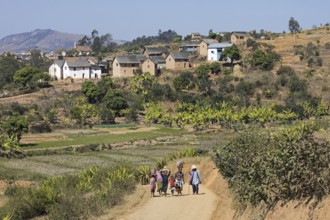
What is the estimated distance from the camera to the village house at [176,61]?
294 ft

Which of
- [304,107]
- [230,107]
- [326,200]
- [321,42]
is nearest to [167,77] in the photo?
[230,107]

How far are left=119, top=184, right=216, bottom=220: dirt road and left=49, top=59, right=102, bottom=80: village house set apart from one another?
7273 centimetres

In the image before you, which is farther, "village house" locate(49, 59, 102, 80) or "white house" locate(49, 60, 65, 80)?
"white house" locate(49, 60, 65, 80)

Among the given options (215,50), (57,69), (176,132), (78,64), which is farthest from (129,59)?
(176,132)

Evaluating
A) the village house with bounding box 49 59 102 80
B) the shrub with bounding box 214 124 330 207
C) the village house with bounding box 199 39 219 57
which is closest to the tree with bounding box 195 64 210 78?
the village house with bounding box 199 39 219 57

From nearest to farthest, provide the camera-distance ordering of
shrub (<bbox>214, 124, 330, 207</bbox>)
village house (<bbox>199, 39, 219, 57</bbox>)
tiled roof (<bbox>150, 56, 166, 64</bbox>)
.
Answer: shrub (<bbox>214, 124, 330, 207</bbox>) < tiled roof (<bbox>150, 56, 166, 64</bbox>) < village house (<bbox>199, 39, 219, 57</bbox>)

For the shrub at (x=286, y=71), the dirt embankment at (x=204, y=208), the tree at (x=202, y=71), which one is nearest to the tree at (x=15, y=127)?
the dirt embankment at (x=204, y=208)

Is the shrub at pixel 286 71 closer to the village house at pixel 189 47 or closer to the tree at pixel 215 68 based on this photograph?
the tree at pixel 215 68

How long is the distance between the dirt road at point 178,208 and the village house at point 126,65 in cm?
7023

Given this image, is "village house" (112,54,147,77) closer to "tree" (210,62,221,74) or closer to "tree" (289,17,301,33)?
"tree" (210,62,221,74)

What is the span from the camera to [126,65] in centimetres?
8825

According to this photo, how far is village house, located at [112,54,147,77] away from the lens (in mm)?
87750

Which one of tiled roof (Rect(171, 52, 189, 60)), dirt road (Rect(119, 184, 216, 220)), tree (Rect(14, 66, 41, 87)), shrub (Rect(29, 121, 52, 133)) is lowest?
shrub (Rect(29, 121, 52, 133))

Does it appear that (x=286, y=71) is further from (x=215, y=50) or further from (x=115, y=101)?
(x=115, y=101)
